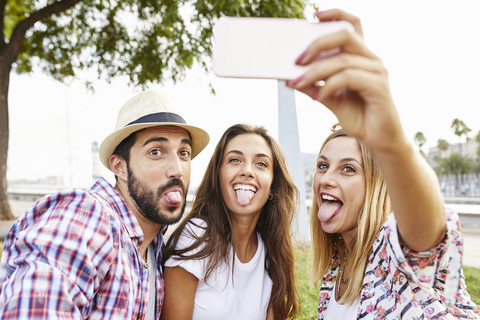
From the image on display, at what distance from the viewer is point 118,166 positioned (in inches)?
95.5

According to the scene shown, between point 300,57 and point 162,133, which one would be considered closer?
point 300,57

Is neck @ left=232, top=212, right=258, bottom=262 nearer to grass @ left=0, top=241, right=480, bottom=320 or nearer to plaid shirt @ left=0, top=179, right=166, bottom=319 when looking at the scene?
grass @ left=0, top=241, right=480, bottom=320

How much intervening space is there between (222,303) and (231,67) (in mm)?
2067

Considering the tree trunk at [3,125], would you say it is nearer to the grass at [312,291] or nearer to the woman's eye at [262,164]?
the grass at [312,291]

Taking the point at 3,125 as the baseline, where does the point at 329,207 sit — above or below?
below

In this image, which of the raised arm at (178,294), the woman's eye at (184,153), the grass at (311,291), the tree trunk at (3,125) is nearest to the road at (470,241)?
the tree trunk at (3,125)

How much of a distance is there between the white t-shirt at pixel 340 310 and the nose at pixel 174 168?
3.83ft

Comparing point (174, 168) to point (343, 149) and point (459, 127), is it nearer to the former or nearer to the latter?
point (343, 149)

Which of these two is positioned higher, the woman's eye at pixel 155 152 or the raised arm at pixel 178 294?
the woman's eye at pixel 155 152

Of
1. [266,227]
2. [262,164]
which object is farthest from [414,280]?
[266,227]

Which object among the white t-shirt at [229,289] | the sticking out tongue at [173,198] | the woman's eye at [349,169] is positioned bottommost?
the white t-shirt at [229,289]

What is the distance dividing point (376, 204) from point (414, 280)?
2.71 ft

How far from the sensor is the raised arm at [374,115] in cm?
88

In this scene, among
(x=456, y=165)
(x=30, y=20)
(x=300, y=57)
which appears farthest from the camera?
(x=456, y=165)
